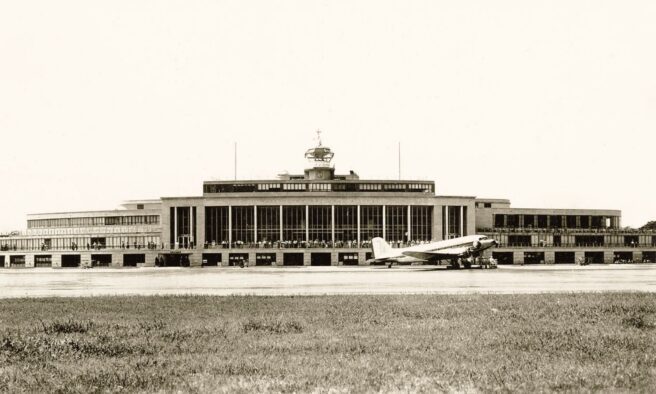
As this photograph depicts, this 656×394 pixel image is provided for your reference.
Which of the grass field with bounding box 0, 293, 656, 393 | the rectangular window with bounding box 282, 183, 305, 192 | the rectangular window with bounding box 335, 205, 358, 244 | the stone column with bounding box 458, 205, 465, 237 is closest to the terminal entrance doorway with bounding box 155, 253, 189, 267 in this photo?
the rectangular window with bounding box 282, 183, 305, 192

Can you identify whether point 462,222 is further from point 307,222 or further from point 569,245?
point 307,222

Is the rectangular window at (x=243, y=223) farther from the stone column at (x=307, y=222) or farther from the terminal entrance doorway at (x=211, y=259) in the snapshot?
the stone column at (x=307, y=222)

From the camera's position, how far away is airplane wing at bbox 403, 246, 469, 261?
3647 inches

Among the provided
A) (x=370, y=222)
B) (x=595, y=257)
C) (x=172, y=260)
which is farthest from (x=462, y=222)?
(x=172, y=260)

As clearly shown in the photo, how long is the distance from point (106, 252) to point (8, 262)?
90.0ft

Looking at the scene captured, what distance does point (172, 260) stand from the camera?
124250 millimetres

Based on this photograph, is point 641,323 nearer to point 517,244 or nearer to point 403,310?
point 403,310

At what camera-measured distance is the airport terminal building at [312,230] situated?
12212 centimetres

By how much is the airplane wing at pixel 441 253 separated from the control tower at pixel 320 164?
45181 mm

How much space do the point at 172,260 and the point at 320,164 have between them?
121 feet

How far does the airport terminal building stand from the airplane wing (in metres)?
24.5

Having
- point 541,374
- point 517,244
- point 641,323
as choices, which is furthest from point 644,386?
point 517,244

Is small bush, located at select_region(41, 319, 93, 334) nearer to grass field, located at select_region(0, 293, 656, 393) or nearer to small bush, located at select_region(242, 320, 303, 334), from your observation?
grass field, located at select_region(0, 293, 656, 393)

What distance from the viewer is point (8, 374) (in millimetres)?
15047
